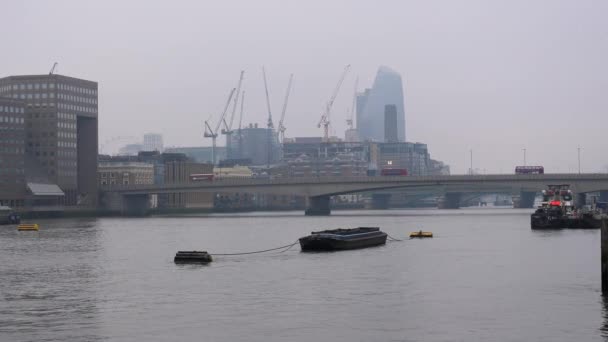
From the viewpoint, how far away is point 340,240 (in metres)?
98.6

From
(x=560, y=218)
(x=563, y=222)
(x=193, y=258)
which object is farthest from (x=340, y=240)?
(x=560, y=218)

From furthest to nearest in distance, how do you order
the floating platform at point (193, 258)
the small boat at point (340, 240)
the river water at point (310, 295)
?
the small boat at point (340, 240) < the floating platform at point (193, 258) < the river water at point (310, 295)

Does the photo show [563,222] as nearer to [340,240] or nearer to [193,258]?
[340,240]

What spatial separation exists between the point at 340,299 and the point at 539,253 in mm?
40001

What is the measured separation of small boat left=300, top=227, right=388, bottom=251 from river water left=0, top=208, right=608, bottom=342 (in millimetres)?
2833

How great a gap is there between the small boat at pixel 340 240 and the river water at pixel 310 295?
2.83 m

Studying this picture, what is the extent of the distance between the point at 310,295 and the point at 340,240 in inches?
1624

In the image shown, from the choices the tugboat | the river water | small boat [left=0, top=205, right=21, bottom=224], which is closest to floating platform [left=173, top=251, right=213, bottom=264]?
the river water

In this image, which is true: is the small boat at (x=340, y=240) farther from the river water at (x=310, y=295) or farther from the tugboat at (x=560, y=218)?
the tugboat at (x=560, y=218)

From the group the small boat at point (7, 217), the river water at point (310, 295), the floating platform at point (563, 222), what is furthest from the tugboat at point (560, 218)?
the small boat at point (7, 217)

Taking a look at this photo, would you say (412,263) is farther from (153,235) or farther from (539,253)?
(153,235)

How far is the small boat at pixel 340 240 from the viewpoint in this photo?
96.6m

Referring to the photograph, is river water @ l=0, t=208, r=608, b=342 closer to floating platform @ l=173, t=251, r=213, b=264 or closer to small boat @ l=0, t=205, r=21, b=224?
floating platform @ l=173, t=251, r=213, b=264

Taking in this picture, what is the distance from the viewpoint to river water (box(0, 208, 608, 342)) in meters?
44.7
